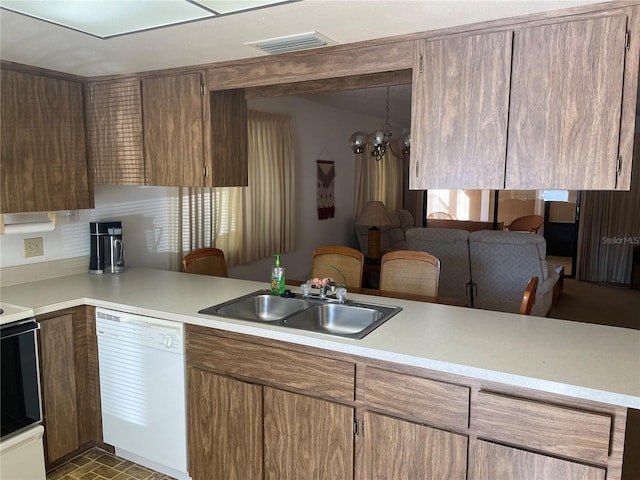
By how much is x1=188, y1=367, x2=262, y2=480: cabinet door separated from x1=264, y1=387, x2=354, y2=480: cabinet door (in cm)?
7

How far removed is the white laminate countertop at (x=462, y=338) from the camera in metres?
1.50

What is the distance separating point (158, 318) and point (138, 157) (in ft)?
3.59

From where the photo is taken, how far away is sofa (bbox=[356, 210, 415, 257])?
6.42m

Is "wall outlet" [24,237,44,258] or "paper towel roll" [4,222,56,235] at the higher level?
"paper towel roll" [4,222,56,235]

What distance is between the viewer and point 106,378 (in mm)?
2494

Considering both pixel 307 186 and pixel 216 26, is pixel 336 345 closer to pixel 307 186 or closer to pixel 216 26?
pixel 216 26

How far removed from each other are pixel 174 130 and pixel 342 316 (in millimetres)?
1432

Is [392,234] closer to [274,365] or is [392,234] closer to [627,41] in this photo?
[274,365]

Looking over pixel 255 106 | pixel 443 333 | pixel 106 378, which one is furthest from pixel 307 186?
pixel 443 333

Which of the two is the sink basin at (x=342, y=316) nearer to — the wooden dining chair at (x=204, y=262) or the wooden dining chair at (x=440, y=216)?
the wooden dining chair at (x=204, y=262)

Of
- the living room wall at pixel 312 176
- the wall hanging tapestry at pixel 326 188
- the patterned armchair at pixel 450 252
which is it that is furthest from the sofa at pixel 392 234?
the patterned armchair at pixel 450 252

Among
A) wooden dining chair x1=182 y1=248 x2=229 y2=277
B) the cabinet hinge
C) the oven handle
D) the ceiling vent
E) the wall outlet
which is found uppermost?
the ceiling vent

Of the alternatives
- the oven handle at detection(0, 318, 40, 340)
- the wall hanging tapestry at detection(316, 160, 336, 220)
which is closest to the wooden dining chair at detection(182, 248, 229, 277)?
the oven handle at detection(0, 318, 40, 340)

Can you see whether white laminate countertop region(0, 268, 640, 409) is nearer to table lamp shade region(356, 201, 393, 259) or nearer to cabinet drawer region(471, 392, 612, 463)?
cabinet drawer region(471, 392, 612, 463)
